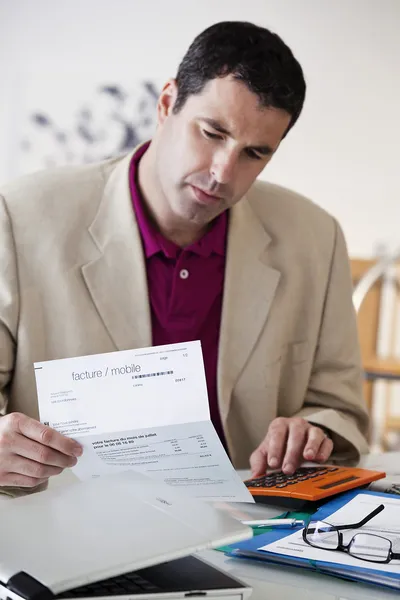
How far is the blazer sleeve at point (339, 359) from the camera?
158 cm

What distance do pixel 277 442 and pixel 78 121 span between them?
3130 mm

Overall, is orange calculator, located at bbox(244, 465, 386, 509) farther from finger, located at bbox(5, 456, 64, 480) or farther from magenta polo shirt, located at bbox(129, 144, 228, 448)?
magenta polo shirt, located at bbox(129, 144, 228, 448)

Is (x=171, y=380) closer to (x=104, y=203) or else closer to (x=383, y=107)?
(x=104, y=203)

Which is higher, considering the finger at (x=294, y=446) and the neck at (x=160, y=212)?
the neck at (x=160, y=212)

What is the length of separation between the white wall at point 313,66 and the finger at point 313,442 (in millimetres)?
3037

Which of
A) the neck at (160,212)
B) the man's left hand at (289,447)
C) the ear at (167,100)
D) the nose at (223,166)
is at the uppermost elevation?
the ear at (167,100)

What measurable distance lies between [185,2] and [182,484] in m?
3.65

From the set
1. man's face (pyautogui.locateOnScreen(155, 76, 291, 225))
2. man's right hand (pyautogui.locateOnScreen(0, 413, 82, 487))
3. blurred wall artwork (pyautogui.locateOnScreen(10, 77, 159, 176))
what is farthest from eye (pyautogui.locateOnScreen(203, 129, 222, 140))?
blurred wall artwork (pyautogui.locateOnScreen(10, 77, 159, 176))

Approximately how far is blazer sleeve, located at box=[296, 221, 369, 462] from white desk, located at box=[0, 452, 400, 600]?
28.9 inches

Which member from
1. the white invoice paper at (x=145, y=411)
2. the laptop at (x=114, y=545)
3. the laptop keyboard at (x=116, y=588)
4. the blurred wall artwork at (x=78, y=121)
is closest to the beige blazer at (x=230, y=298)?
the white invoice paper at (x=145, y=411)

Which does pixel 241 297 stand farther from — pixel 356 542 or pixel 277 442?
pixel 356 542

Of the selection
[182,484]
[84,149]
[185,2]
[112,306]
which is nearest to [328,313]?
[112,306]

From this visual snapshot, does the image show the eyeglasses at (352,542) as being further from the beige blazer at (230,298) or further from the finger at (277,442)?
the beige blazer at (230,298)

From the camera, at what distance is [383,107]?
169 inches
